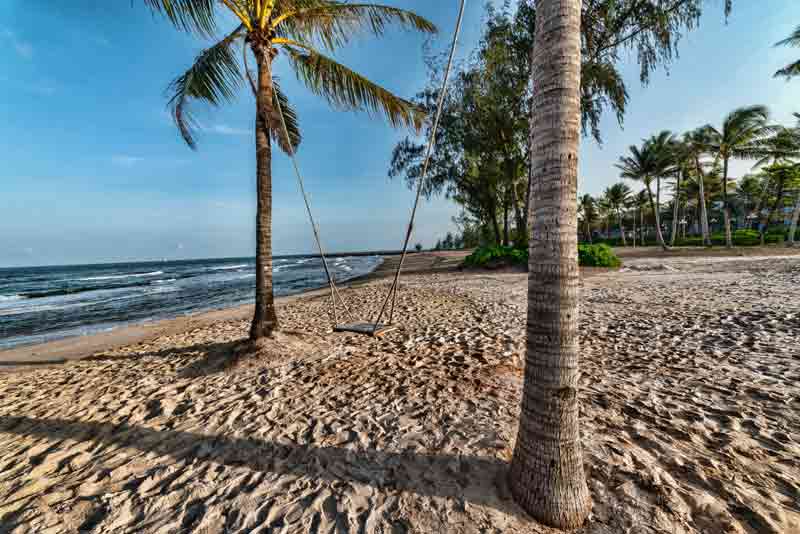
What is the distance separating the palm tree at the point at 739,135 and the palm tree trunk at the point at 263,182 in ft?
100

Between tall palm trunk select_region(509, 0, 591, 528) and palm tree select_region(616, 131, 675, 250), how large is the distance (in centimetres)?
2860

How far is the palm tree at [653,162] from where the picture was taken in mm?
24141

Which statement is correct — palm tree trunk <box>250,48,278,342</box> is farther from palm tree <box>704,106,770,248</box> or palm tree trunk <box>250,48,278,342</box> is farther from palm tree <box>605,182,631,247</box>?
palm tree <box>605,182,631,247</box>

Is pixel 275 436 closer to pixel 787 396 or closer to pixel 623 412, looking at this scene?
pixel 623 412

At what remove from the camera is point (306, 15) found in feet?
17.4

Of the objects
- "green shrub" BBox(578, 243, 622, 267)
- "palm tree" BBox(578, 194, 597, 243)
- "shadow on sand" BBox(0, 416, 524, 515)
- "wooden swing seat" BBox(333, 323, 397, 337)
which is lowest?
"shadow on sand" BBox(0, 416, 524, 515)

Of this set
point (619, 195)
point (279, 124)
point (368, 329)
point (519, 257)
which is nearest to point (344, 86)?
point (279, 124)

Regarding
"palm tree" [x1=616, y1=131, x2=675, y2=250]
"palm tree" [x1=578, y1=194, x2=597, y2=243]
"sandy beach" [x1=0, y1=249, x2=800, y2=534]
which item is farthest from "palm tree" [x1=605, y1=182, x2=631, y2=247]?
"sandy beach" [x1=0, y1=249, x2=800, y2=534]

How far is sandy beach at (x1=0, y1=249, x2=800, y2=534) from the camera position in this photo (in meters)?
2.04

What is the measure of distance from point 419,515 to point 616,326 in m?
5.37

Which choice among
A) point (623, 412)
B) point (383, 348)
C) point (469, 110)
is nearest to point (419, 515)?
point (623, 412)

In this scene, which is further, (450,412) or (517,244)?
(517,244)

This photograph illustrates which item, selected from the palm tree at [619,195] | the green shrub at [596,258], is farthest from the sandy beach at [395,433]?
the palm tree at [619,195]

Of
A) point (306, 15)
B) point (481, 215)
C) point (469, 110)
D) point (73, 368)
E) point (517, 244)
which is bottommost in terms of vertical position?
point (73, 368)
